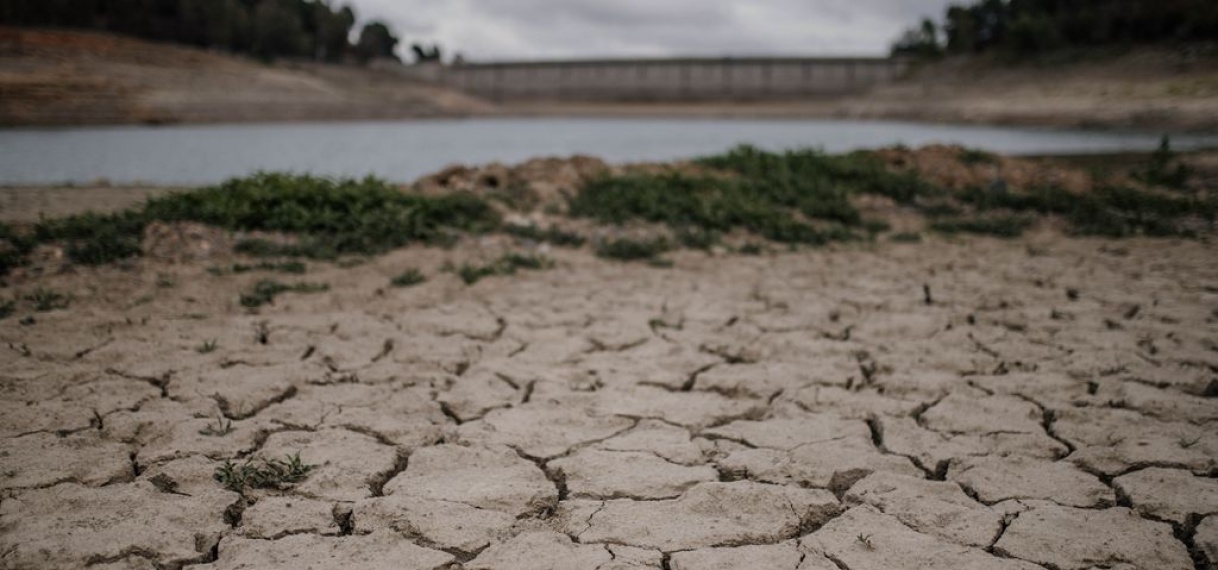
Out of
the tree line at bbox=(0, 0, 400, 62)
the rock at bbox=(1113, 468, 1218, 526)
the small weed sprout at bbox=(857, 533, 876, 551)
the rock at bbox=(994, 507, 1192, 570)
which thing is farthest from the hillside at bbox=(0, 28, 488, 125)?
the rock at bbox=(1113, 468, 1218, 526)

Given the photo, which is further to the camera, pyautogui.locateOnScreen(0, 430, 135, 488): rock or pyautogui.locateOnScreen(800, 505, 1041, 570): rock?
pyautogui.locateOnScreen(0, 430, 135, 488): rock

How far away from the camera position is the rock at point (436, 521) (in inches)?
78.1

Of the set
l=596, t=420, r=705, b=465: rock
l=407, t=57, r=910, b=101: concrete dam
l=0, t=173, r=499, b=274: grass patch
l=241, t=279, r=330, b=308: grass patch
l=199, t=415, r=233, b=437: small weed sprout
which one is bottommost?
l=596, t=420, r=705, b=465: rock

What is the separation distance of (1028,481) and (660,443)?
1.12 m

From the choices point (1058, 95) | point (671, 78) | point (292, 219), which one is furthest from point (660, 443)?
point (671, 78)

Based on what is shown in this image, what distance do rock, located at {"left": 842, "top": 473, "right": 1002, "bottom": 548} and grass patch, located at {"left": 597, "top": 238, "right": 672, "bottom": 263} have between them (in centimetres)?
322

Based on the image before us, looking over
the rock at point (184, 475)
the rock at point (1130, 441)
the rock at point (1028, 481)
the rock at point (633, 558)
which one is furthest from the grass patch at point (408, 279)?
the rock at point (1130, 441)

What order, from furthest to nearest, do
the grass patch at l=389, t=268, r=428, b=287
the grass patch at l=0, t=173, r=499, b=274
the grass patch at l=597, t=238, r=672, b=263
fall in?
the grass patch at l=597, t=238, r=672, b=263
the grass patch at l=0, t=173, r=499, b=274
the grass patch at l=389, t=268, r=428, b=287

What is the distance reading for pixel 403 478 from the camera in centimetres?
229

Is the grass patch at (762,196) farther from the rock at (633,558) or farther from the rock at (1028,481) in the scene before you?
the rock at (633,558)

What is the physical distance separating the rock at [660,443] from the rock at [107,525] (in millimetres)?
1167

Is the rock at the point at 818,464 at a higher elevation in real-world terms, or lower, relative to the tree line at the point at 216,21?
lower

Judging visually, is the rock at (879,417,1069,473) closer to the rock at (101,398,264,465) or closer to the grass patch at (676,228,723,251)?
the rock at (101,398,264,465)

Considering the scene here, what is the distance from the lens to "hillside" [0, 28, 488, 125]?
24938 millimetres
